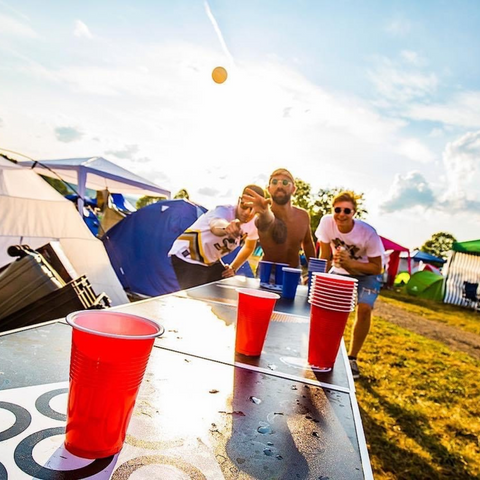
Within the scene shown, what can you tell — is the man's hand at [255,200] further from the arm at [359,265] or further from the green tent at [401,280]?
the green tent at [401,280]

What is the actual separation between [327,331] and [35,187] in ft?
14.9

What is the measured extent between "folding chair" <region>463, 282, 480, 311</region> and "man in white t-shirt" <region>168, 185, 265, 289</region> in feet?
47.8

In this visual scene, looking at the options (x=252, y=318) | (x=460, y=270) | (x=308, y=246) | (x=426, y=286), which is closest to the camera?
(x=252, y=318)

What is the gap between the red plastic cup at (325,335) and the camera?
54.5 inches

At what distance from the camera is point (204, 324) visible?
1.82m

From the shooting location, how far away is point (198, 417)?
0.92 m

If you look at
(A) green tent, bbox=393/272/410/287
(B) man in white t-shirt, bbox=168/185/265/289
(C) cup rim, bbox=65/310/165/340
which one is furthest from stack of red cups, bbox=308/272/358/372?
(A) green tent, bbox=393/272/410/287

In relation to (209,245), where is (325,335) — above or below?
below

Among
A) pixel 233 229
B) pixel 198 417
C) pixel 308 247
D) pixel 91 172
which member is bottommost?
pixel 198 417

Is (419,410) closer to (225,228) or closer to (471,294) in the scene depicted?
(225,228)

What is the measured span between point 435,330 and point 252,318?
9114mm

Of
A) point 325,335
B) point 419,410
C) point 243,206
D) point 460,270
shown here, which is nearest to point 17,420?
point 325,335

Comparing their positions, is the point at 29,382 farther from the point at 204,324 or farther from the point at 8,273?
the point at 8,273

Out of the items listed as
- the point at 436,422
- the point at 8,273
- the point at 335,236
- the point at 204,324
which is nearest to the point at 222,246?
the point at 335,236
